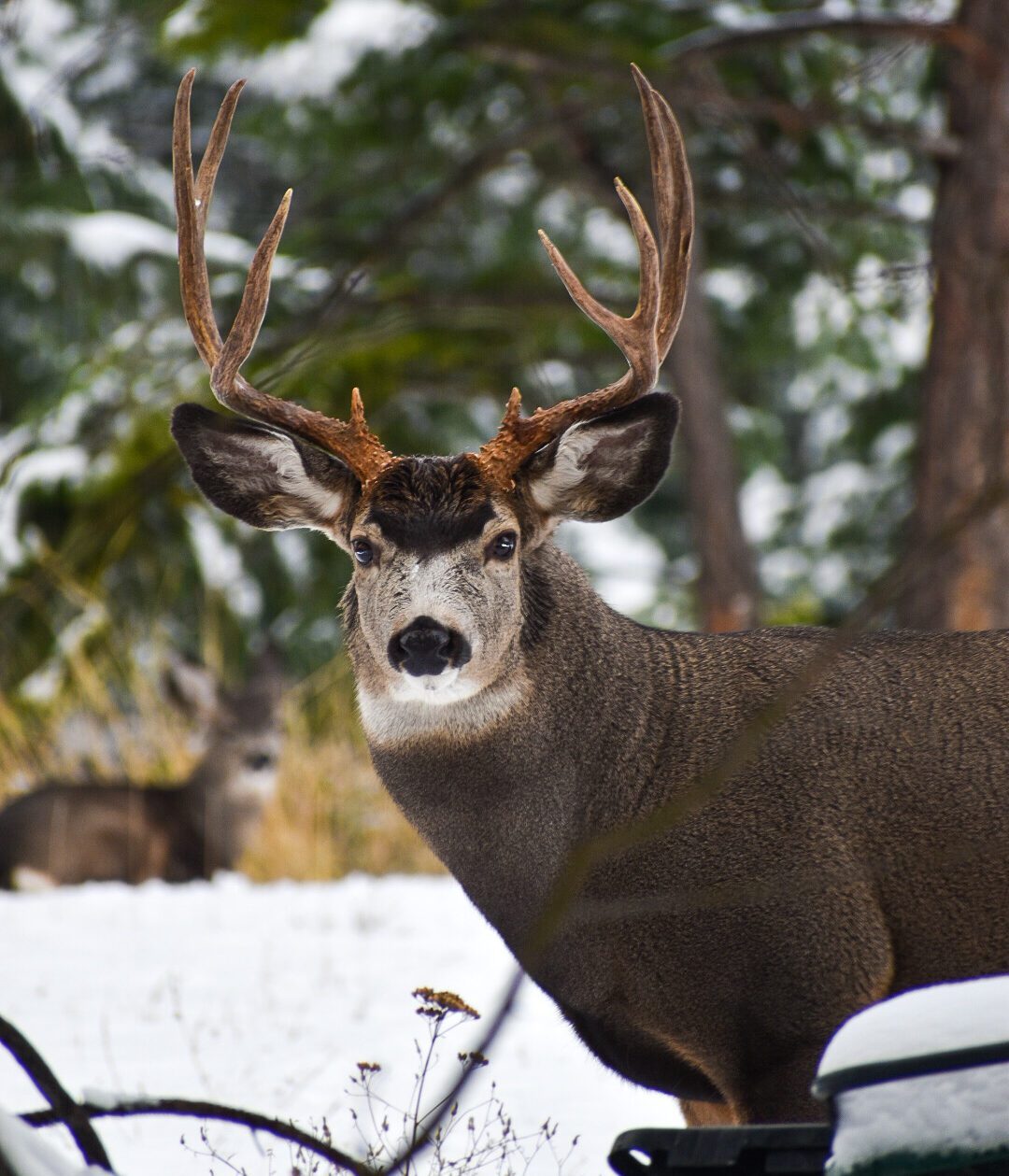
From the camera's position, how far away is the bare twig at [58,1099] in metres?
2.71

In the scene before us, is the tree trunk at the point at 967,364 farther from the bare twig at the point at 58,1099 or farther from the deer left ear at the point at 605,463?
the bare twig at the point at 58,1099

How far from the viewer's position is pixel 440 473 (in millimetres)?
4258

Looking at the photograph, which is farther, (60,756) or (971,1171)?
(60,756)

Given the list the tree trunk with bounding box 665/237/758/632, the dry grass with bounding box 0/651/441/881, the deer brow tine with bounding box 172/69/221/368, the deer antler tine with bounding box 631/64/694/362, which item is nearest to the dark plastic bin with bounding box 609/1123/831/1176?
the deer antler tine with bounding box 631/64/694/362

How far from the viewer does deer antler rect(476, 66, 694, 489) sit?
4.08 metres

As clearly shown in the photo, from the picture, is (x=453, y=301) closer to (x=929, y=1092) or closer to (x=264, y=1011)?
(x=264, y=1011)

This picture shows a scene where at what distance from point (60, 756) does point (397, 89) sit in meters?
5.42

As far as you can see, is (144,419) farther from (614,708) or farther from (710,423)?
(614,708)

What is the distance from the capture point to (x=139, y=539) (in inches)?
512

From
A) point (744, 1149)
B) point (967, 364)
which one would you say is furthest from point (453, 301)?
point (744, 1149)

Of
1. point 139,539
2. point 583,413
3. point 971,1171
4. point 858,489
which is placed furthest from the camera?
point 858,489

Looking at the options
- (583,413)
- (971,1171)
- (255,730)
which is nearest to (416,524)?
(583,413)

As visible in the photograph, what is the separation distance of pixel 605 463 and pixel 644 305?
1.45 feet

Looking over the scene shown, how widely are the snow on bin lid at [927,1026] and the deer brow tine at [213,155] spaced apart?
2.51m
